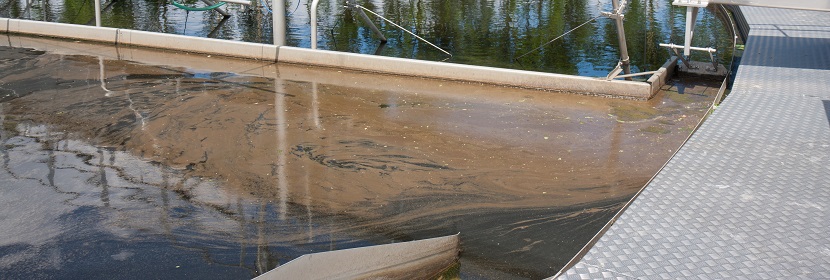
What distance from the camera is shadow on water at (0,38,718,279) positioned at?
4.99m

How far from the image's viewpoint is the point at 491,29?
14.2m

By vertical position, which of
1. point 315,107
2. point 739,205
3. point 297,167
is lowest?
point 297,167

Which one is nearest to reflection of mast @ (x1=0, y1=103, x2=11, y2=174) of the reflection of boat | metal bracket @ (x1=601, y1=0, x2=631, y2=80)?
the reflection of boat

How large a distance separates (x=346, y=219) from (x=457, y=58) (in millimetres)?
6439

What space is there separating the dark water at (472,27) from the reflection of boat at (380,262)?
21.0 feet

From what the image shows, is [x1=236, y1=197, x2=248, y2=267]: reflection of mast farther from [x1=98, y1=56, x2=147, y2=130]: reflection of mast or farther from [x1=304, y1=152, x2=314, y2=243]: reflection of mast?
[x1=98, y1=56, x2=147, y2=130]: reflection of mast

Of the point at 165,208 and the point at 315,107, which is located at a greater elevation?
the point at 315,107

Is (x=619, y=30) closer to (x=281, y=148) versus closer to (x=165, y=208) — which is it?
(x=281, y=148)

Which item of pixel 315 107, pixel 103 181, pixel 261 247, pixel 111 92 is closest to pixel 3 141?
pixel 103 181

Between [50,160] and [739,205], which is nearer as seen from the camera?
[739,205]

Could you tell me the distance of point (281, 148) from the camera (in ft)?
22.8

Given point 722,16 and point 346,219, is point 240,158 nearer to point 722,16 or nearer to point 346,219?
point 346,219

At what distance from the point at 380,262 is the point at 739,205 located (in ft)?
5.87

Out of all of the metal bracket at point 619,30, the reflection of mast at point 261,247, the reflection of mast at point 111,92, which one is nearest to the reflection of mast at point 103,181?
the reflection of mast at point 111,92
